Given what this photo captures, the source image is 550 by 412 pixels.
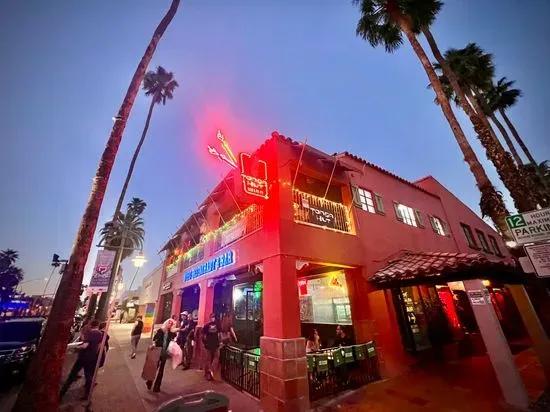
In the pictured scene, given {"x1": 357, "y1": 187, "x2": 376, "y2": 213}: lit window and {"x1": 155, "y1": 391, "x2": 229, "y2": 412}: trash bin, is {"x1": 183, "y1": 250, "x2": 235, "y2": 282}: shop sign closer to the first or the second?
{"x1": 357, "y1": 187, "x2": 376, "y2": 213}: lit window

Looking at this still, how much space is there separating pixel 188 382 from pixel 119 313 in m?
53.5

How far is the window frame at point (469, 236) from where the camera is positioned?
18406 millimetres

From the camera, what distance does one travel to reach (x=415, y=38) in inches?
418

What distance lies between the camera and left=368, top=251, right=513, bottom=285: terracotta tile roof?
705cm

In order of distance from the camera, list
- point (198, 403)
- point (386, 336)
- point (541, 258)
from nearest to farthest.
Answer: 1. point (198, 403)
2. point (541, 258)
3. point (386, 336)

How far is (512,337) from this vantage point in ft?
50.6

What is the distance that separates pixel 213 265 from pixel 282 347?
6.84m

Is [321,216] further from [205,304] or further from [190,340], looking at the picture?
[190,340]

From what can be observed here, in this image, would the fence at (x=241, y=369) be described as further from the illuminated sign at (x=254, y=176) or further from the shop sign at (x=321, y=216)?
the illuminated sign at (x=254, y=176)

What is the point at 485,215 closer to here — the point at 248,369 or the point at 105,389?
the point at 248,369

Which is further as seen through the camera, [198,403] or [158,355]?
[158,355]

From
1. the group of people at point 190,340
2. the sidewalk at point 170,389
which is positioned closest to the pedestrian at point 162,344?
the group of people at point 190,340

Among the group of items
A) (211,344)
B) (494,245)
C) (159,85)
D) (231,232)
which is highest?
(159,85)

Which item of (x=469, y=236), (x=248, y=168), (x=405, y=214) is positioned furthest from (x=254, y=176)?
(x=469, y=236)
